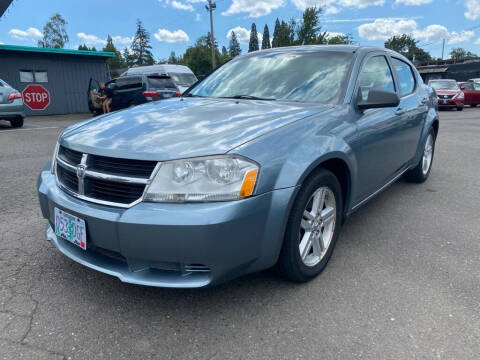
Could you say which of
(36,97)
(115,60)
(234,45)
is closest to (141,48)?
(115,60)

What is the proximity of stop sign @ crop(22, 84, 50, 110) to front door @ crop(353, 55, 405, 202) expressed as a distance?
18.0m

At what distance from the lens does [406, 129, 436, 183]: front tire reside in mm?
4684

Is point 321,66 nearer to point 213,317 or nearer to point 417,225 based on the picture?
point 417,225

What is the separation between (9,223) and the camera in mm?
3406

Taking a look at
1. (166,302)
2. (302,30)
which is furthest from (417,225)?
(302,30)

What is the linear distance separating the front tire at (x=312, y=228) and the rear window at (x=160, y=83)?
10.00 metres

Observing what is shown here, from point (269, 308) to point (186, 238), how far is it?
2.42ft

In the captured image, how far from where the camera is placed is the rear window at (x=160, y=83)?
11639 mm

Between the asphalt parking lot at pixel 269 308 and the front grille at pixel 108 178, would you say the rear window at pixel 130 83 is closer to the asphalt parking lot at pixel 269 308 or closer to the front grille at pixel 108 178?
the asphalt parking lot at pixel 269 308

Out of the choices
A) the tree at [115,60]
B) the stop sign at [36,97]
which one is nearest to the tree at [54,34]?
the tree at [115,60]

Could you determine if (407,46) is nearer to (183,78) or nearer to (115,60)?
(115,60)

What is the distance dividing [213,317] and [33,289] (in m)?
1.17

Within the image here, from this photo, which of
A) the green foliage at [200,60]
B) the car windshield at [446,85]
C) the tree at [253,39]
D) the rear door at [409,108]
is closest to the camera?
the rear door at [409,108]

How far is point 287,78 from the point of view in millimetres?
3062
